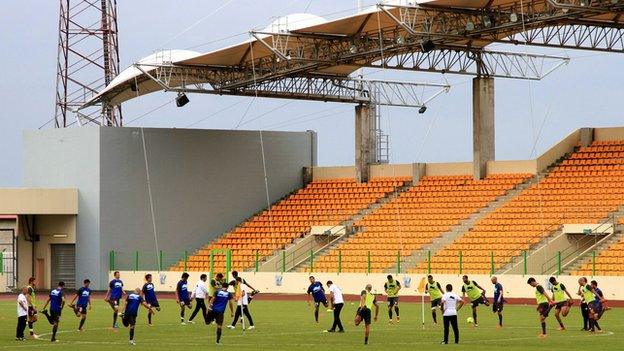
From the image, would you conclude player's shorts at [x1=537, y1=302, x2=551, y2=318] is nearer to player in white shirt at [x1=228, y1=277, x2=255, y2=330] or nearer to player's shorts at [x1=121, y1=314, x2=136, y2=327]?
player in white shirt at [x1=228, y1=277, x2=255, y2=330]

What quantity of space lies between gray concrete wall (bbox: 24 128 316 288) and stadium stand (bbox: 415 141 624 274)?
49.1ft

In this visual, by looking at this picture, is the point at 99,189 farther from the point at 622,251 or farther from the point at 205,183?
the point at 622,251

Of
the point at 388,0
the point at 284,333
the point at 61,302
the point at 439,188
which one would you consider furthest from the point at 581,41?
the point at 61,302

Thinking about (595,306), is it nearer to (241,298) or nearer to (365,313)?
(365,313)

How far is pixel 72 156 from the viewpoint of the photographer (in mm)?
66625

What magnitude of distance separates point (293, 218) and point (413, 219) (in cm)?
756

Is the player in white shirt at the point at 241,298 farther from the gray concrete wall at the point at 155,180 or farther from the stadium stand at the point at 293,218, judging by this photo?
the gray concrete wall at the point at 155,180


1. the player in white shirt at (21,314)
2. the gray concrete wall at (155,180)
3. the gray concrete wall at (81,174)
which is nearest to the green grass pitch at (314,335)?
the player in white shirt at (21,314)

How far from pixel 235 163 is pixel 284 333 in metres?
34.5

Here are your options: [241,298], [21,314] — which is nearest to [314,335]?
[241,298]

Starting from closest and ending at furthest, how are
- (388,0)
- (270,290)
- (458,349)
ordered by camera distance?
(458,349) < (388,0) < (270,290)

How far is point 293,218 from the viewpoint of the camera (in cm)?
6894

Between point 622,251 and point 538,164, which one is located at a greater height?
point 538,164

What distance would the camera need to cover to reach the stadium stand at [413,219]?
199 feet
